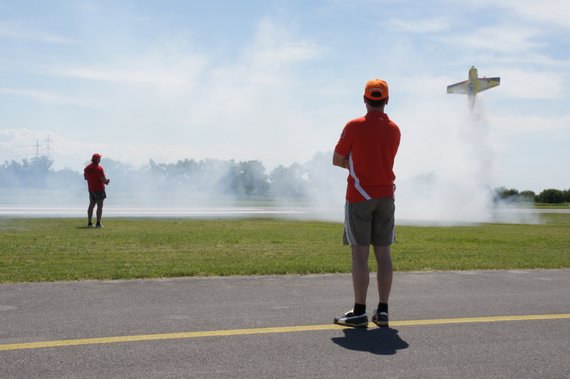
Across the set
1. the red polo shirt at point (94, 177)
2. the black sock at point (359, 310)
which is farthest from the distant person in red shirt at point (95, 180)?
the black sock at point (359, 310)

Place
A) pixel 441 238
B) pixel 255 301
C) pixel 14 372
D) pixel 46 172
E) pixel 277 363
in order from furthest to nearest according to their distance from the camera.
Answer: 1. pixel 46 172
2. pixel 441 238
3. pixel 255 301
4. pixel 277 363
5. pixel 14 372

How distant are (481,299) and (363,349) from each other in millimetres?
2467

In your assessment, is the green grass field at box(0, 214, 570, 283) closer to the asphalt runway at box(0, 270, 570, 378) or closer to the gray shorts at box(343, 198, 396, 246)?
the asphalt runway at box(0, 270, 570, 378)

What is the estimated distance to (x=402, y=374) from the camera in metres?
3.81

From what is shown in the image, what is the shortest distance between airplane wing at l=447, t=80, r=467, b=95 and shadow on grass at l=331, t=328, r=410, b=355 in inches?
1398

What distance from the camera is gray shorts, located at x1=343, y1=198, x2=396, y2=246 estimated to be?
5.24m

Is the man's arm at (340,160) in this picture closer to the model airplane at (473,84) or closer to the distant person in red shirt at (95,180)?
the distant person in red shirt at (95,180)

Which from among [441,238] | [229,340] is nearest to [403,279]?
[229,340]

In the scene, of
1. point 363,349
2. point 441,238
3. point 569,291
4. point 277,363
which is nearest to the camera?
point 277,363

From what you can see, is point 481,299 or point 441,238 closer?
point 481,299

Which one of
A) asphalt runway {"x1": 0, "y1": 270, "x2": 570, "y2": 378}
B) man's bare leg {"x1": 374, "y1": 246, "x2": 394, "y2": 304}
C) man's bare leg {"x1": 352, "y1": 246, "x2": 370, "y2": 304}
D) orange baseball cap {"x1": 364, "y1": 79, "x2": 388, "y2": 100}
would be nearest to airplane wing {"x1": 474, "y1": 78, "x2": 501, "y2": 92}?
asphalt runway {"x1": 0, "y1": 270, "x2": 570, "y2": 378}

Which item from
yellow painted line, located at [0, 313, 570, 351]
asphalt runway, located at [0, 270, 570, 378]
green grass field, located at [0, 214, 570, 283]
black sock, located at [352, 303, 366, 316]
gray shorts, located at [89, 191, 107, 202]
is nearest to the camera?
asphalt runway, located at [0, 270, 570, 378]

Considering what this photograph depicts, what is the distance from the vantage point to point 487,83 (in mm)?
36750

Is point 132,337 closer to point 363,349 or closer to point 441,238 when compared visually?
point 363,349
